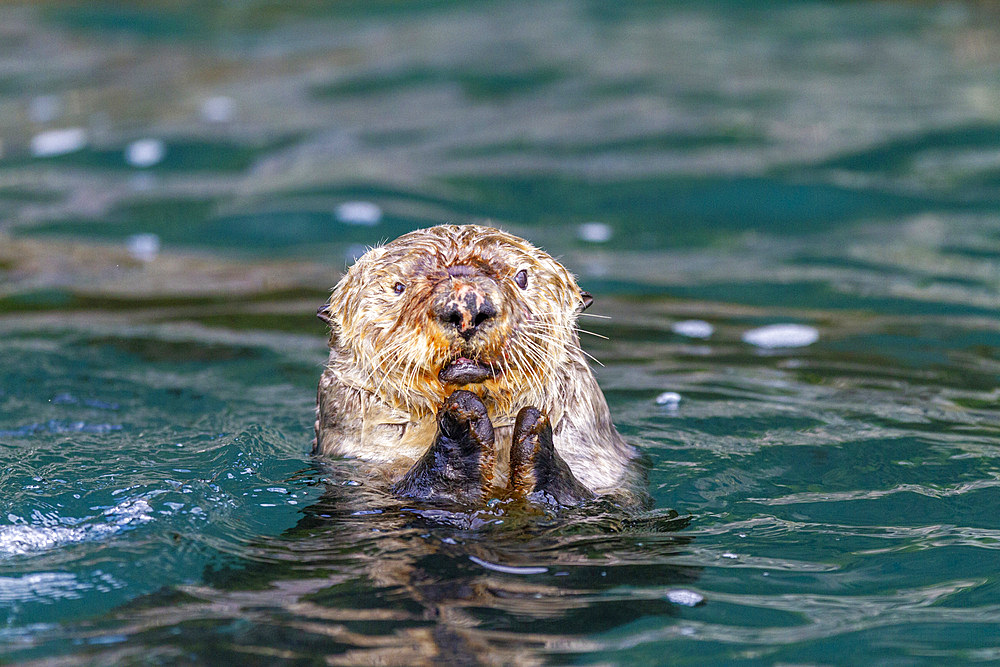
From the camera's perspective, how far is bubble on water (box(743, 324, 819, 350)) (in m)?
6.16

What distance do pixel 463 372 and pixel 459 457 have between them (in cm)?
25

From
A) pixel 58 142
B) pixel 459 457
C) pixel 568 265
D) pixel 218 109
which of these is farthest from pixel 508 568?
pixel 218 109

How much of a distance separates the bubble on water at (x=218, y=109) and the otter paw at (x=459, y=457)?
8.08 m

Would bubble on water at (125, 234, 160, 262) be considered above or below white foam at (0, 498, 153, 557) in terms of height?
above

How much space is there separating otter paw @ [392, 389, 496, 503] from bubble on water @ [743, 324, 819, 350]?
10.4 ft

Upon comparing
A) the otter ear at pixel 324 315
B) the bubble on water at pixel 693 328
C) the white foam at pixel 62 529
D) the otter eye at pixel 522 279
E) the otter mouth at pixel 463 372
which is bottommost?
the white foam at pixel 62 529

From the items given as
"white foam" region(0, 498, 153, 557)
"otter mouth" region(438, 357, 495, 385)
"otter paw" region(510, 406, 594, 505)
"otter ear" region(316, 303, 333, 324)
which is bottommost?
"white foam" region(0, 498, 153, 557)

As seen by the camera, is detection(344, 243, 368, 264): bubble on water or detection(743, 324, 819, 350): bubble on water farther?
detection(344, 243, 368, 264): bubble on water

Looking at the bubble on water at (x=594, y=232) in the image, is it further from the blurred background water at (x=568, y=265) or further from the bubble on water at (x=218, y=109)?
the bubble on water at (x=218, y=109)

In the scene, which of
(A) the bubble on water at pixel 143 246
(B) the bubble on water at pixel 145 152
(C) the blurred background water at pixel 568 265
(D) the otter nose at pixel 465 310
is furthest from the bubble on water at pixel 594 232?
(D) the otter nose at pixel 465 310

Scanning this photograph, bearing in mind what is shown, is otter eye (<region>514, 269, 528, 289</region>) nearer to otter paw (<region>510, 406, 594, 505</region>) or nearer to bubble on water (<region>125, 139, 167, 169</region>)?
otter paw (<region>510, 406, 594, 505</region>)

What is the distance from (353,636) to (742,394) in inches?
116

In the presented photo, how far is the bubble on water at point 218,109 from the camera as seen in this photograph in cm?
1074

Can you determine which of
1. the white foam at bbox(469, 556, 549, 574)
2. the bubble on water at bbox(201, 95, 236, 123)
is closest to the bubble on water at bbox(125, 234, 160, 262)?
the bubble on water at bbox(201, 95, 236, 123)
